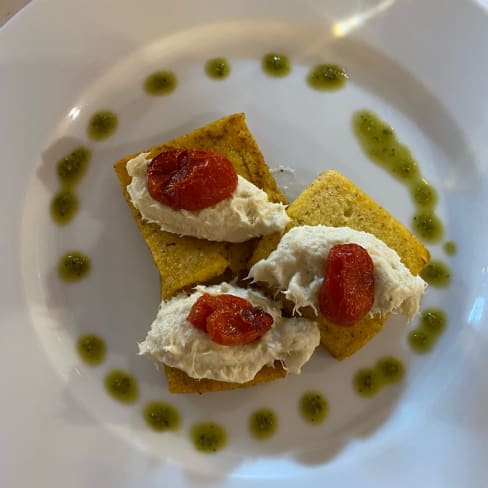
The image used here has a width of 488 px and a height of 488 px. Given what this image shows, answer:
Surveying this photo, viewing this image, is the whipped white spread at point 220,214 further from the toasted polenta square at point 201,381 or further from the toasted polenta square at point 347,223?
the toasted polenta square at point 201,381

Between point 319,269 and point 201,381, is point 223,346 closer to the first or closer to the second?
point 201,381

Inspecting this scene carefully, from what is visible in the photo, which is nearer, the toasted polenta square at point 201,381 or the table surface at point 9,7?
the toasted polenta square at point 201,381

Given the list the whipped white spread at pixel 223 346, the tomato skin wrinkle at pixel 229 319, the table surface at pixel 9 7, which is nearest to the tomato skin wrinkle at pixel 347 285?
the whipped white spread at pixel 223 346

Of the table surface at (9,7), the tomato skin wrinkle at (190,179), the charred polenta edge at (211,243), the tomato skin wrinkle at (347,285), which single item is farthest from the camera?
the table surface at (9,7)

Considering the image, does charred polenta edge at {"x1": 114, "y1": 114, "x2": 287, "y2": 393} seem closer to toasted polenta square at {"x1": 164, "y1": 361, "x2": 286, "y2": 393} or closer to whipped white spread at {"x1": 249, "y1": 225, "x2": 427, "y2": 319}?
toasted polenta square at {"x1": 164, "y1": 361, "x2": 286, "y2": 393}

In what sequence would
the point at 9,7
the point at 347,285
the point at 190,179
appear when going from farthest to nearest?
the point at 9,7, the point at 190,179, the point at 347,285

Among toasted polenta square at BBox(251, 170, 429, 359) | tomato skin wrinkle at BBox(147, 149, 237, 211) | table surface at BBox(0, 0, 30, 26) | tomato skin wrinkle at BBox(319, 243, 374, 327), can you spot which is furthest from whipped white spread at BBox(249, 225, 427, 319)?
table surface at BBox(0, 0, 30, 26)

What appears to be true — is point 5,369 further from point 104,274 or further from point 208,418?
point 208,418

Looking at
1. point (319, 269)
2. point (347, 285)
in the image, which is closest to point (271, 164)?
point (319, 269)
